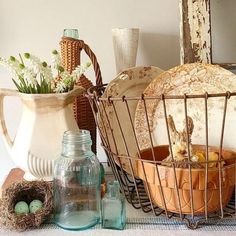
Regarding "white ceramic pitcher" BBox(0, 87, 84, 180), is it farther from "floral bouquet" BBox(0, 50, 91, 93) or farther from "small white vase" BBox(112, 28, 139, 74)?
"small white vase" BBox(112, 28, 139, 74)

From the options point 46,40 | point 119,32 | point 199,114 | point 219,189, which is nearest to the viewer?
point 219,189

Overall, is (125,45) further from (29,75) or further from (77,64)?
(29,75)

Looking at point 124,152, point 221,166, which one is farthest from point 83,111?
point 221,166

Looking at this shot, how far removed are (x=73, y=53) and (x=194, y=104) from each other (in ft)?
0.83

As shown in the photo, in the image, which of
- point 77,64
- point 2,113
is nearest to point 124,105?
point 77,64

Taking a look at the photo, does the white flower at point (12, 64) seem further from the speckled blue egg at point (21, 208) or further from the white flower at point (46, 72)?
the speckled blue egg at point (21, 208)

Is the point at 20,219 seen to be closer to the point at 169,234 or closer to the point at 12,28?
the point at 169,234

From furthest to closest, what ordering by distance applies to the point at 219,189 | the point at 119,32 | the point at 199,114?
1. the point at 119,32
2. the point at 199,114
3. the point at 219,189

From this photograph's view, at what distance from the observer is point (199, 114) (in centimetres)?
76

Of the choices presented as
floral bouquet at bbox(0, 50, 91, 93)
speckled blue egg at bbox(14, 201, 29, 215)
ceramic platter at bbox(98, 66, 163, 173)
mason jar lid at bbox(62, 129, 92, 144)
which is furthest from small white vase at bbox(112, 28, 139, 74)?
speckled blue egg at bbox(14, 201, 29, 215)

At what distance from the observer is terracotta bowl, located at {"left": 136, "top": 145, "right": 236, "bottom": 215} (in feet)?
1.95

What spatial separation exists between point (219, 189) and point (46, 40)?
1.84 feet

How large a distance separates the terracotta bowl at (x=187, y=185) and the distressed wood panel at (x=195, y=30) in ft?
0.85

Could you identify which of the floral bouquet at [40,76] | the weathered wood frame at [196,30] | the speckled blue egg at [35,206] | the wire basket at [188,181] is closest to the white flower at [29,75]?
the floral bouquet at [40,76]
